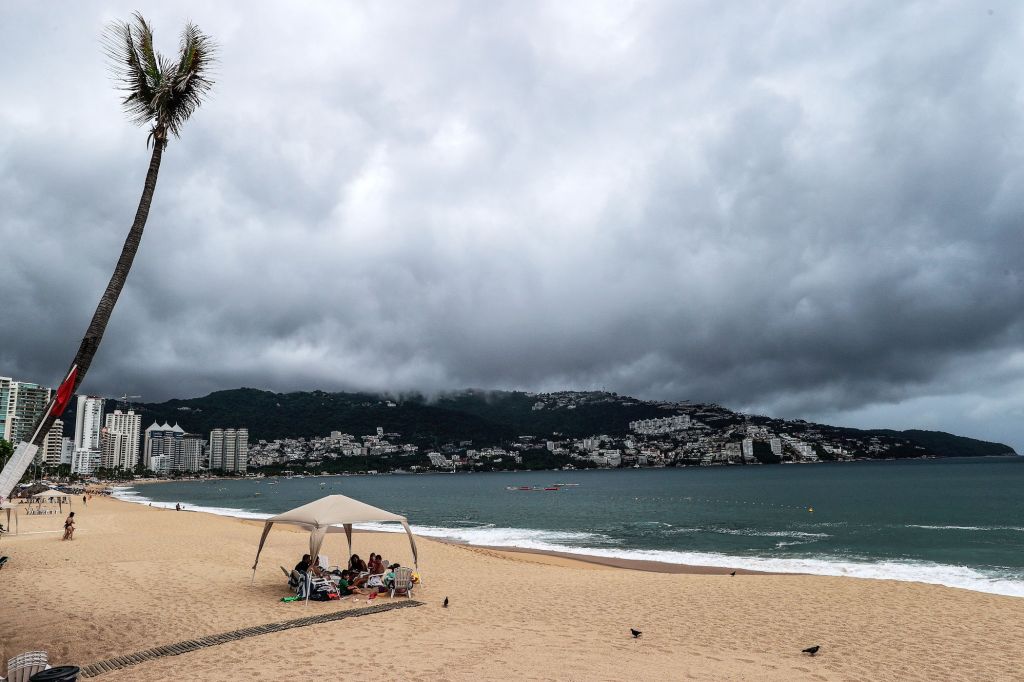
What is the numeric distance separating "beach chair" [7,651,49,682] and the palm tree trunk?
2.27 m

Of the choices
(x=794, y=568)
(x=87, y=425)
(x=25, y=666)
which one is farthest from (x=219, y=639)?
(x=87, y=425)

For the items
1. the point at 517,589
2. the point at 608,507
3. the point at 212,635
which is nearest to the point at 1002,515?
the point at 608,507

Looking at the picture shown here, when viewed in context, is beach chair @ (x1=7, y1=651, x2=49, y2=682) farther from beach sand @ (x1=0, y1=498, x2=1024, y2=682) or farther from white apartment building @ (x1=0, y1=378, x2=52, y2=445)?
white apartment building @ (x1=0, y1=378, x2=52, y2=445)

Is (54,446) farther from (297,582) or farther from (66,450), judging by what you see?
(297,582)

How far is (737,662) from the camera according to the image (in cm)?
851

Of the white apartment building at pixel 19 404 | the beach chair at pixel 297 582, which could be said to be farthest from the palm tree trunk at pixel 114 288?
the white apartment building at pixel 19 404

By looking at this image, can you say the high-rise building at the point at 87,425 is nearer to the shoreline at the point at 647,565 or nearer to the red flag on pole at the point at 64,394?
the shoreline at the point at 647,565

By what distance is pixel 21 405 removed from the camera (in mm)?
127625

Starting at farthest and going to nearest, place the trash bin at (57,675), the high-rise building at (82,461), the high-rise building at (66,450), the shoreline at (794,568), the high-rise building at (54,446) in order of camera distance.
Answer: the high-rise building at (66,450) → the high-rise building at (82,461) → the high-rise building at (54,446) → the shoreline at (794,568) → the trash bin at (57,675)

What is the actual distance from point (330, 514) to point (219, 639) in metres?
3.81

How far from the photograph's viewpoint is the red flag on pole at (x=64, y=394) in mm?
6250

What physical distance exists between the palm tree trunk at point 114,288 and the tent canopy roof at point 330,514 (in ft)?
21.0

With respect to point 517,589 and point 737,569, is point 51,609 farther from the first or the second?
point 737,569

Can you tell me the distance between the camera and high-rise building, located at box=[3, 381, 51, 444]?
11500cm
